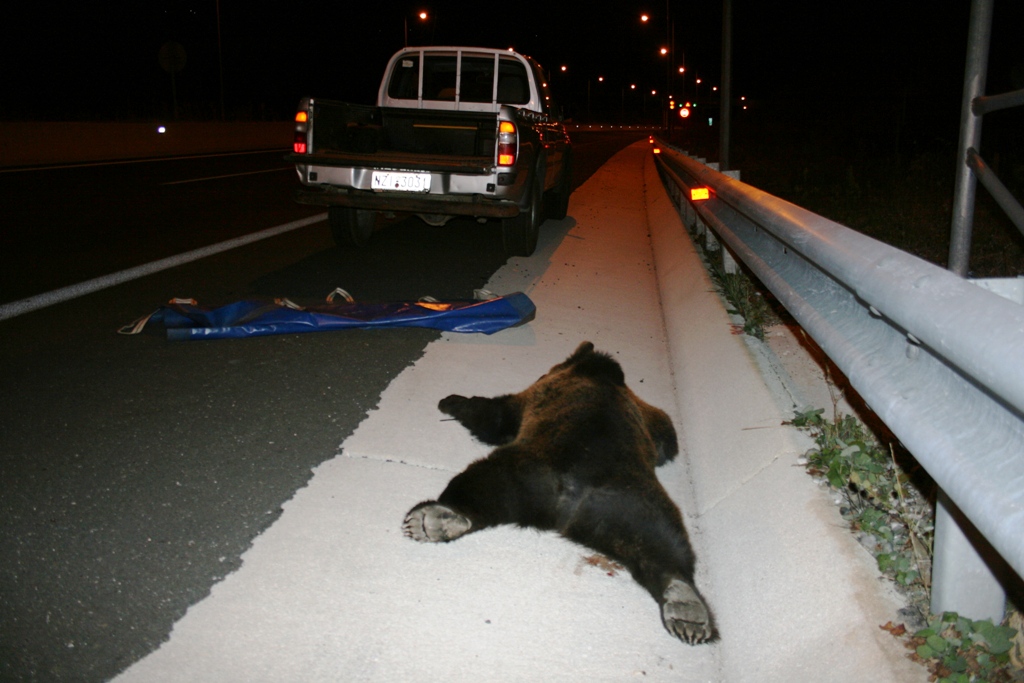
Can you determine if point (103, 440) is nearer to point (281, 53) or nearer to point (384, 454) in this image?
point (384, 454)

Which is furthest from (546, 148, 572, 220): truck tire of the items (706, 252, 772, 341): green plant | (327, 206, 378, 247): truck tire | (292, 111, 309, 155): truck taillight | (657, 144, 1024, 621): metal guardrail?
(657, 144, 1024, 621): metal guardrail

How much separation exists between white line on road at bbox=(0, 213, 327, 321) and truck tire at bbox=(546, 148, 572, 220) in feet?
12.4

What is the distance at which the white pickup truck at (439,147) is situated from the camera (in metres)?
8.75

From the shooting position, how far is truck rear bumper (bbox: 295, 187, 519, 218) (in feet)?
28.9

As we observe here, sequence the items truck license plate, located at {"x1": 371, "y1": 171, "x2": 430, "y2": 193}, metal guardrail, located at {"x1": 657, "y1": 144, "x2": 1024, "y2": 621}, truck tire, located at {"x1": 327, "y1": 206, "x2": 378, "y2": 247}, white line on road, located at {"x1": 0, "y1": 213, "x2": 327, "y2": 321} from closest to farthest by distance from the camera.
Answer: metal guardrail, located at {"x1": 657, "y1": 144, "x2": 1024, "y2": 621}
white line on road, located at {"x1": 0, "y1": 213, "x2": 327, "y2": 321}
truck license plate, located at {"x1": 371, "y1": 171, "x2": 430, "y2": 193}
truck tire, located at {"x1": 327, "y1": 206, "x2": 378, "y2": 247}

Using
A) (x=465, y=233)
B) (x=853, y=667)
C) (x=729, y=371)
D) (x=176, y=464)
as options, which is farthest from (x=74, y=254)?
(x=853, y=667)

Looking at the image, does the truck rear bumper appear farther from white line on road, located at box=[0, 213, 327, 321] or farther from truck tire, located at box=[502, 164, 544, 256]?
white line on road, located at box=[0, 213, 327, 321]

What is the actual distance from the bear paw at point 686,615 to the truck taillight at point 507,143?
20.6 feet

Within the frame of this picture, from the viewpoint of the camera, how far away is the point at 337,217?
31.6ft

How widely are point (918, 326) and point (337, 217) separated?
8.08m

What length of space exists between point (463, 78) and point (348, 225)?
318 cm

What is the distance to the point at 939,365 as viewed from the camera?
2.28 metres

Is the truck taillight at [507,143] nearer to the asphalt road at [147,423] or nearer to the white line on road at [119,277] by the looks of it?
the asphalt road at [147,423]

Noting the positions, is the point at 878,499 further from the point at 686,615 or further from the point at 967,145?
the point at 967,145
